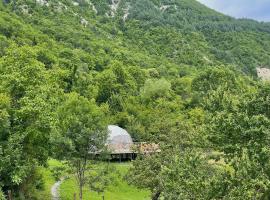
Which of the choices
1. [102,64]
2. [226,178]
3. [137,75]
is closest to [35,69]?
[226,178]

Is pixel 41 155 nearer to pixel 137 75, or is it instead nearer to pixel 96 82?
pixel 96 82

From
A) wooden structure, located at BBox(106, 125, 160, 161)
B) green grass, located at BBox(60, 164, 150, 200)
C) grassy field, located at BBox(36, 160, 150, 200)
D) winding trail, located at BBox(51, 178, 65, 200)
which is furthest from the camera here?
wooden structure, located at BBox(106, 125, 160, 161)

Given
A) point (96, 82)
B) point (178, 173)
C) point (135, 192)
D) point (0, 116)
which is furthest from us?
point (96, 82)

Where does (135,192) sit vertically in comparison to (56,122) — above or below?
below

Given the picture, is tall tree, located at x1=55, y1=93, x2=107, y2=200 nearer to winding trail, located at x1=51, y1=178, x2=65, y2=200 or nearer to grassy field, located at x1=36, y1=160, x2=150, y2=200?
grassy field, located at x1=36, y1=160, x2=150, y2=200

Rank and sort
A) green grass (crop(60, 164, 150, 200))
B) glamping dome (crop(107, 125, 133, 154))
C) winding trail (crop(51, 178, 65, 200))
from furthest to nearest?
glamping dome (crop(107, 125, 133, 154)), green grass (crop(60, 164, 150, 200)), winding trail (crop(51, 178, 65, 200))

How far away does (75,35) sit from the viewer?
636 ft

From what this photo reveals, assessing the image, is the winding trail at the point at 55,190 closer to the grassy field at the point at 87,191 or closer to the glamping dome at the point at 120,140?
the grassy field at the point at 87,191

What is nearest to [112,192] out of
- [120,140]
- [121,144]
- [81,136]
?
[121,144]

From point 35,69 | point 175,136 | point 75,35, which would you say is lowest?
point 175,136

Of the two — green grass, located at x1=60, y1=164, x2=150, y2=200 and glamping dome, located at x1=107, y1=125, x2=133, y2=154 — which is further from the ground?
glamping dome, located at x1=107, y1=125, x2=133, y2=154

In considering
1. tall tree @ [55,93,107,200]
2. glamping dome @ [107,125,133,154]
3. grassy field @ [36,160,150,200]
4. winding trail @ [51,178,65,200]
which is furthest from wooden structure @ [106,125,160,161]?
tall tree @ [55,93,107,200]

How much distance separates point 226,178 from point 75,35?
Result: 172804mm

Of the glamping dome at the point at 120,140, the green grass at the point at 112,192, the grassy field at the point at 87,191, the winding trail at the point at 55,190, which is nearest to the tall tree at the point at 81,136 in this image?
the grassy field at the point at 87,191
